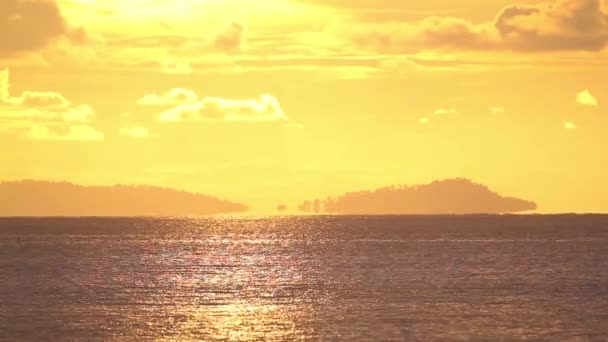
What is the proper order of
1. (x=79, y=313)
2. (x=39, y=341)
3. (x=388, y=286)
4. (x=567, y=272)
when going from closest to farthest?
(x=39, y=341) < (x=79, y=313) < (x=388, y=286) < (x=567, y=272)

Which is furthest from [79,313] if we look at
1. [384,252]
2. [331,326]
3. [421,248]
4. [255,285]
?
[421,248]

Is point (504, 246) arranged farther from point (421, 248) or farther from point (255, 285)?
point (255, 285)

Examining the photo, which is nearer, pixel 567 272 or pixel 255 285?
pixel 255 285

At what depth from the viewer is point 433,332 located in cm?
7356

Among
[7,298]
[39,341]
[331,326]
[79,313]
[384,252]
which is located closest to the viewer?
[39,341]

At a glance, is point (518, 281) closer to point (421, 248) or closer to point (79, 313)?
point (79, 313)

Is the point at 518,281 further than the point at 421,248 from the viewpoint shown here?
No

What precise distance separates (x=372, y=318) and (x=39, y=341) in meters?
24.8

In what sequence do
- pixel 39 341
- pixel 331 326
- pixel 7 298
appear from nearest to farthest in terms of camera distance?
pixel 39 341
pixel 331 326
pixel 7 298

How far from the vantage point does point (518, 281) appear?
114938mm

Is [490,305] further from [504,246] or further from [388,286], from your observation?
[504,246]

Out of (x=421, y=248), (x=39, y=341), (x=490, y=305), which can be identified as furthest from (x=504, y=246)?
(x=39, y=341)

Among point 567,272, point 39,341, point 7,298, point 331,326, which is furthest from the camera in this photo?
point 567,272

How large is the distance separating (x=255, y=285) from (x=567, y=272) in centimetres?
3998
